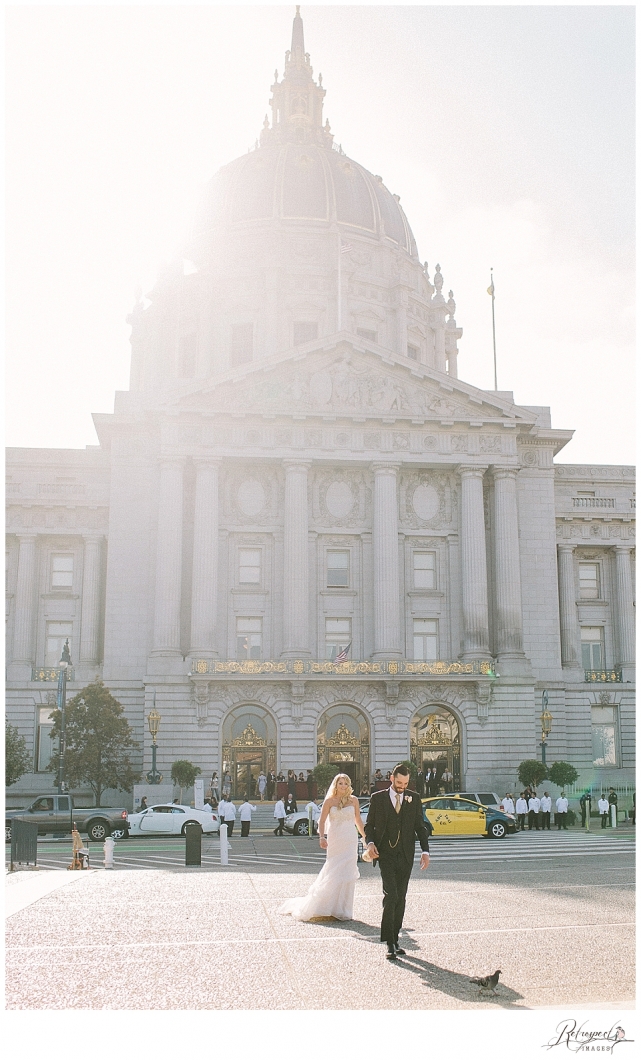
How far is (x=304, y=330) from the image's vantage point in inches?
3019

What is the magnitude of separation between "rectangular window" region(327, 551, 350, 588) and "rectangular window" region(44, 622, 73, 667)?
1418 cm

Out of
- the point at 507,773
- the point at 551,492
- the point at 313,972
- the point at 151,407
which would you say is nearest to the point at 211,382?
the point at 151,407

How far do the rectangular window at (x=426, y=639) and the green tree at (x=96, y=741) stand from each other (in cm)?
1554

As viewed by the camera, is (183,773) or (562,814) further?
(183,773)

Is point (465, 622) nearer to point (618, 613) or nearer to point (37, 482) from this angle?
point (618, 613)

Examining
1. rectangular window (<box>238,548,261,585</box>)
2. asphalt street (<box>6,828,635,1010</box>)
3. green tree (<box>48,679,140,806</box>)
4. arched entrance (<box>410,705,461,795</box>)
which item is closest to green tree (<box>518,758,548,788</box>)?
arched entrance (<box>410,705,461,795</box>)

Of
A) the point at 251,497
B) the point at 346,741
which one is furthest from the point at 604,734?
the point at 251,497

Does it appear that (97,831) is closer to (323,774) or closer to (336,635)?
(323,774)

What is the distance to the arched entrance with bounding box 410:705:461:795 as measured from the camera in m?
54.1

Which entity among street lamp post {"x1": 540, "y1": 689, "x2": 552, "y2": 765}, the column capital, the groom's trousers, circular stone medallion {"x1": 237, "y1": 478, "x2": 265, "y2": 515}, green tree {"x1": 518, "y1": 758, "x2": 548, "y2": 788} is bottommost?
green tree {"x1": 518, "y1": 758, "x2": 548, "y2": 788}

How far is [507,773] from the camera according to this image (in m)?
53.3

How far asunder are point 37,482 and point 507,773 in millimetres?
28825

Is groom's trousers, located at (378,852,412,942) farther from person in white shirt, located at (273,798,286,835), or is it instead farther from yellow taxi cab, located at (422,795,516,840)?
person in white shirt, located at (273,798,286,835)

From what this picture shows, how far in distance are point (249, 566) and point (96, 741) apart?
12.6m
